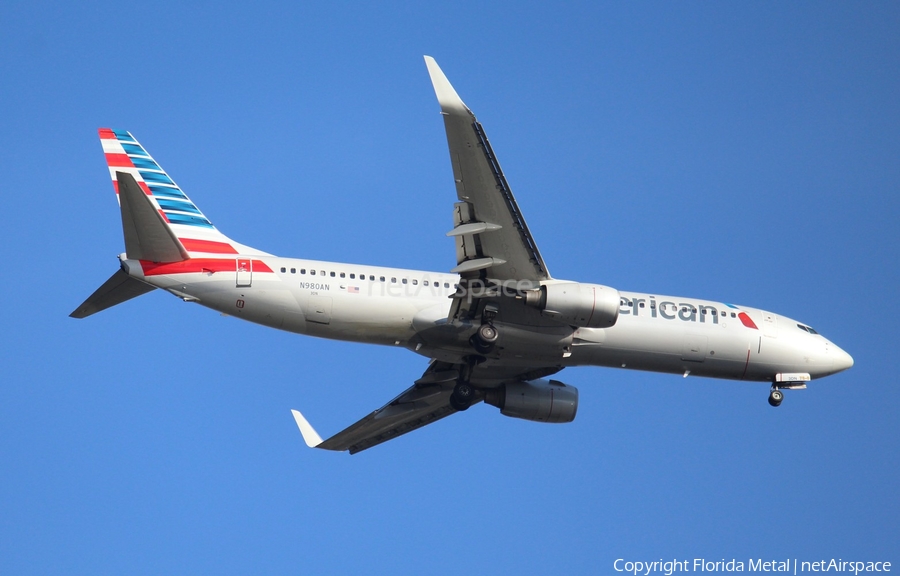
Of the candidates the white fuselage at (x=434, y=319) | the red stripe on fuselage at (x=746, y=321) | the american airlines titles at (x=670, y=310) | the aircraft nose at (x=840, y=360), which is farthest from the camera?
the aircraft nose at (x=840, y=360)

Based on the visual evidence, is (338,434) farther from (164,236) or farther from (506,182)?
(506,182)

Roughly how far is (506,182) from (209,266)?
9241 mm

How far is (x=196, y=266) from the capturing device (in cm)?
3044

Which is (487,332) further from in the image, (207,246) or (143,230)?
(143,230)

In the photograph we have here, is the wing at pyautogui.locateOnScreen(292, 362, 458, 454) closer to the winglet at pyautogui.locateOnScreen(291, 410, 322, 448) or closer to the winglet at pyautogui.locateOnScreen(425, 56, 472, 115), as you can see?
the winglet at pyautogui.locateOnScreen(291, 410, 322, 448)

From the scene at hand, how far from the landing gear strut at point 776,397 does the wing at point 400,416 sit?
10781mm

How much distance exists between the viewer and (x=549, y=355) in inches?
1286

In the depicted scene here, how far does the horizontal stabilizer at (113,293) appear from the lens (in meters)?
30.4

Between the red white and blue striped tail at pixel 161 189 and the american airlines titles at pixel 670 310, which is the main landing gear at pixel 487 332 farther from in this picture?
the red white and blue striped tail at pixel 161 189

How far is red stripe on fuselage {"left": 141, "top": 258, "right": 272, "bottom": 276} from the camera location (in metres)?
29.8

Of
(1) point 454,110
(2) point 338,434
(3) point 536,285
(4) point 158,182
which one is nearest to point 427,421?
(2) point 338,434

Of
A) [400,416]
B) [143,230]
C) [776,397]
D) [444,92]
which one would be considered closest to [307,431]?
[400,416]

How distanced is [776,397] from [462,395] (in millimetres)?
10665

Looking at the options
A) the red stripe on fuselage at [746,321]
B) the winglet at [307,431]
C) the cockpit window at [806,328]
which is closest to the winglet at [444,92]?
the red stripe on fuselage at [746,321]
